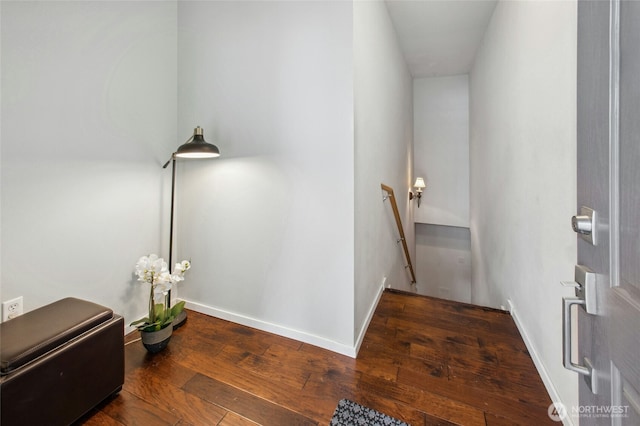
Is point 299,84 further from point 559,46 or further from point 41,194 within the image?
point 41,194

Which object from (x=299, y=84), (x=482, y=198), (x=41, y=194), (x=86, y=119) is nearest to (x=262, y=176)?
(x=299, y=84)

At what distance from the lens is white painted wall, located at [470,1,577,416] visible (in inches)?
47.6

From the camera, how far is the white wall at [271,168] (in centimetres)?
165

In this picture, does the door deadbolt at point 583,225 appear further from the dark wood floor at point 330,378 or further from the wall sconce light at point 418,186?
the wall sconce light at point 418,186

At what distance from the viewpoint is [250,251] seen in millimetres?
1973

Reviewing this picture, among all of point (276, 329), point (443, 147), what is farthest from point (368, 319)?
point (443, 147)

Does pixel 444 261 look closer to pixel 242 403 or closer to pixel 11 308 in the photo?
pixel 242 403

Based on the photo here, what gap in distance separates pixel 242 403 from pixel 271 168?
4.66 ft

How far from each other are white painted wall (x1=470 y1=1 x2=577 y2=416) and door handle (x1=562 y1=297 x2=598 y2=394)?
83cm

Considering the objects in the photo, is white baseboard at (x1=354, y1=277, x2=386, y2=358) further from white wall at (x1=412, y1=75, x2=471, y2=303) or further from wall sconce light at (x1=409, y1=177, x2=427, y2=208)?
white wall at (x1=412, y1=75, x2=471, y2=303)

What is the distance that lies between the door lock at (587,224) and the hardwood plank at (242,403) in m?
1.30

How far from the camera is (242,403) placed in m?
1.31

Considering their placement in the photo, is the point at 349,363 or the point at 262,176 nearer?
the point at 349,363

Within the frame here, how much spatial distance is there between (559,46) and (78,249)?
2923mm
